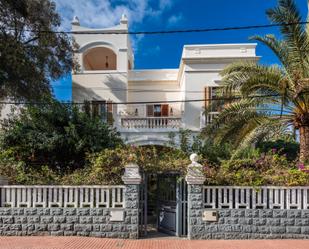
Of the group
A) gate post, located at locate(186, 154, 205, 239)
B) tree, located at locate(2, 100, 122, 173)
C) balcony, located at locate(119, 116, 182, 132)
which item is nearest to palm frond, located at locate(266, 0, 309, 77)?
gate post, located at locate(186, 154, 205, 239)

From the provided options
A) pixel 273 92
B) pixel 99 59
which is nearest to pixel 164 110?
pixel 99 59

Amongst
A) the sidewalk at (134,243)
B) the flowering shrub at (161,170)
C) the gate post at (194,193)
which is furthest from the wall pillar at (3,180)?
the gate post at (194,193)

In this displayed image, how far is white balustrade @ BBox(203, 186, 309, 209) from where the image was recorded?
29.7ft

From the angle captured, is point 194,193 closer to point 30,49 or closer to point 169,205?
point 169,205

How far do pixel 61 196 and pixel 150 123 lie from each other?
927cm

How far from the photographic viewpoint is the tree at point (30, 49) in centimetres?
1501

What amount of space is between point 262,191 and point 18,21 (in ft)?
43.3

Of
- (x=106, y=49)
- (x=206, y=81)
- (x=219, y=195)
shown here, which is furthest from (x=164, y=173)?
(x=106, y=49)

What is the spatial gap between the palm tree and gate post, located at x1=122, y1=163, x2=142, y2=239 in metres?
3.89

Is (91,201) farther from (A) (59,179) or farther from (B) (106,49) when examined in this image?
(B) (106,49)

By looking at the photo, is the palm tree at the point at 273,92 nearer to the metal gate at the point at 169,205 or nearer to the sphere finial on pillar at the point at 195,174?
the sphere finial on pillar at the point at 195,174

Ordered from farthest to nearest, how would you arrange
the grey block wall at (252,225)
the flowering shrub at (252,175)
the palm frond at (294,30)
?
the palm frond at (294,30) → the flowering shrub at (252,175) → the grey block wall at (252,225)

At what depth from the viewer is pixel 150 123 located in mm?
18078

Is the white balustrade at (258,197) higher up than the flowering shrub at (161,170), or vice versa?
the flowering shrub at (161,170)
